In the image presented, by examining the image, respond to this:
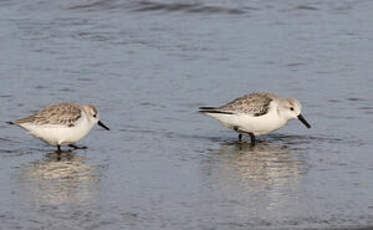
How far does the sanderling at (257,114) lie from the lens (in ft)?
38.2

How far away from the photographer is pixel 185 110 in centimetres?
1274

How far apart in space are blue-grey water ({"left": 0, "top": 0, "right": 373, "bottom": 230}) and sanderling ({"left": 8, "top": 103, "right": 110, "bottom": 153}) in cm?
19

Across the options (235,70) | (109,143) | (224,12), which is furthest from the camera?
(224,12)

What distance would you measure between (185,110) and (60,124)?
2343 mm

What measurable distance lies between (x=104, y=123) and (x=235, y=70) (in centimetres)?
321

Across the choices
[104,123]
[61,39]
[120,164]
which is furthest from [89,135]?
[61,39]

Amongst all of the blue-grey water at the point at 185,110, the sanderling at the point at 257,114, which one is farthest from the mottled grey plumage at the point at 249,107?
the blue-grey water at the point at 185,110

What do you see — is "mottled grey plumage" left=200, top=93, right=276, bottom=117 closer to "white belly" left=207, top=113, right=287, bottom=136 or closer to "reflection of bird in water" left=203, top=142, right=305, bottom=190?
"white belly" left=207, top=113, right=287, bottom=136

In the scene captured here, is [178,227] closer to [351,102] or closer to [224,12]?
[351,102]

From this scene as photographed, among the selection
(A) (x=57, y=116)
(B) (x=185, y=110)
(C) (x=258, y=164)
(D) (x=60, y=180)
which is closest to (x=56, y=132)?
(A) (x=57, y=116)

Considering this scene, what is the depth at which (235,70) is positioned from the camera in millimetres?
14766

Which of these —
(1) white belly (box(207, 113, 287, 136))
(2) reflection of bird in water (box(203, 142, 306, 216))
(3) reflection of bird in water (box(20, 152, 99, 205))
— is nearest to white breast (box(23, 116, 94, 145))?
(3) reflection of bird in water (box(20, 152, 99, 205))

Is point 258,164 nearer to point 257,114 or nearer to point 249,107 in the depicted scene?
point 257,114

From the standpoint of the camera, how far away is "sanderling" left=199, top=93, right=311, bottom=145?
38.2 ft
